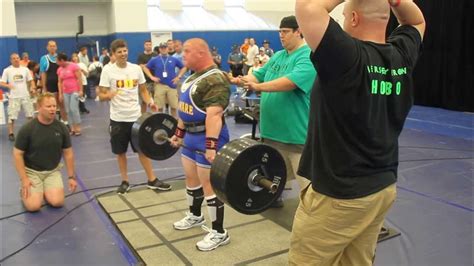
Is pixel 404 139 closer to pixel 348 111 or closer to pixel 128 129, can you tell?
pixel 128 129

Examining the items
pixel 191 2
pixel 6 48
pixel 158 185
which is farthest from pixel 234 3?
pixel 158 185

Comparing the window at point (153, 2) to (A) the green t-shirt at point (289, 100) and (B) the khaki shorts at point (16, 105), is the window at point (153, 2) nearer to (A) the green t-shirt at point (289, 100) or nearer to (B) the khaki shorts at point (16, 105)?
(B) the khaki shorts at point (16, 105)

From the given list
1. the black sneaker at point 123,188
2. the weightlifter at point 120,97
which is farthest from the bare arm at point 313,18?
the black sneaker at point 123,188

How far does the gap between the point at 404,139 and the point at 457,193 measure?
244 centimetres

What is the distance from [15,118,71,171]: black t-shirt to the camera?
3.88 m

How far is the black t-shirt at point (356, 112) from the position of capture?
1.27 m

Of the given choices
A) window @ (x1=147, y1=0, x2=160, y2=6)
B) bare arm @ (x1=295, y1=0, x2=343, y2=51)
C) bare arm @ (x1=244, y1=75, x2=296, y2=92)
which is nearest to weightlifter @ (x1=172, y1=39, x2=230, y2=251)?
bare arm @ (x1=244, y1=75, x2=296, y2=92)

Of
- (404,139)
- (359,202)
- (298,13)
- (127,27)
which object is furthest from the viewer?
(127,27)

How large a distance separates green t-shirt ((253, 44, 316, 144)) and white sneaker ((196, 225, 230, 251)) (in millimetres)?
789

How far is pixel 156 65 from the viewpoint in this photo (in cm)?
686

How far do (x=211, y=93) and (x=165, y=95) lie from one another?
4.10m

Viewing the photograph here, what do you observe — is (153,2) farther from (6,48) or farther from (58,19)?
(6,48)

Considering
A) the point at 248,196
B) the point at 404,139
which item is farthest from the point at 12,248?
the point at 404,139

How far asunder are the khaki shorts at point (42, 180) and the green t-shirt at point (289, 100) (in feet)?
6.98
